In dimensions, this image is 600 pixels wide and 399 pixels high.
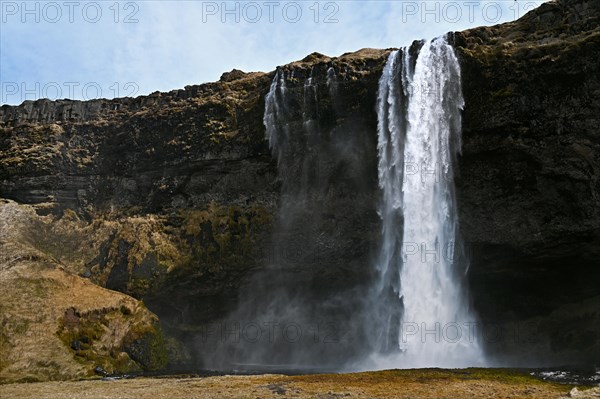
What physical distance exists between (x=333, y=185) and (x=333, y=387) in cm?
2455

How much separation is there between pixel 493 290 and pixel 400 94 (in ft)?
58.8

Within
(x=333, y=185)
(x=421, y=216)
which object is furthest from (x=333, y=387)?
(x=333, y=185)

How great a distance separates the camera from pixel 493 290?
160 feet

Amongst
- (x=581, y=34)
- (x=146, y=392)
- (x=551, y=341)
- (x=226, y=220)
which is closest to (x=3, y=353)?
(x=146, y=392)

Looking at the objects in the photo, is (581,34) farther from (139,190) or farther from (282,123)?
(139,190)

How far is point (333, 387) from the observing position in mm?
29422

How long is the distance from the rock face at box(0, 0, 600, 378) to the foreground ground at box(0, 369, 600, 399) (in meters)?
15.4

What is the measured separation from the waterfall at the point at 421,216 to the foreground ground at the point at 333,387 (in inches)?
415

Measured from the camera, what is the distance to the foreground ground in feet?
89.9

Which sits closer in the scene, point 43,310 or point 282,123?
point 43,310
